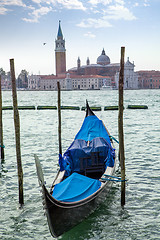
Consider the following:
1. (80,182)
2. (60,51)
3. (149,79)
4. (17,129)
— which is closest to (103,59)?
(60,51)

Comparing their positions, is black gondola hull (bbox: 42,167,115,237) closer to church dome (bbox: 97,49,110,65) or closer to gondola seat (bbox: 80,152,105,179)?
gondola seat (bbox: 80,152,105,179)

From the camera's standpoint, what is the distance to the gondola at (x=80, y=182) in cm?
374

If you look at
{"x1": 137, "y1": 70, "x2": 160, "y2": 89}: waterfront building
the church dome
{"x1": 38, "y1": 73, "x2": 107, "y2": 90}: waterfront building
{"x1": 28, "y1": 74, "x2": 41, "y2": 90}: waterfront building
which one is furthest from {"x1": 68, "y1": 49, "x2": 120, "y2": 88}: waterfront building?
{"x1": 28, "y1": 74, "x2": 41, "y2": 90}: waterfront building

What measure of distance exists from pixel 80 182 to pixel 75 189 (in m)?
0.21

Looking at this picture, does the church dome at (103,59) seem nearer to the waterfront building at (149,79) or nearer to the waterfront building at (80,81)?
the waterfront building at (80,81)

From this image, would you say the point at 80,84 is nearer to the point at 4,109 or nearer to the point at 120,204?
the point at 4,109

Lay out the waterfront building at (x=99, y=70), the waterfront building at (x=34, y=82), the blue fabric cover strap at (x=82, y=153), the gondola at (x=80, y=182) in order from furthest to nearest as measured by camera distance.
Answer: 1. the waterfront building at (x=34, y=82)
2. the waterfront building at (x=99, y=70)
3. the blue fabric cover strap at (x=82, y=153)
4. the gondola at (x=80, y=182)

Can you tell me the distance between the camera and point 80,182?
4.52 metres

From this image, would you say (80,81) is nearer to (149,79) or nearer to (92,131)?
(149,79)

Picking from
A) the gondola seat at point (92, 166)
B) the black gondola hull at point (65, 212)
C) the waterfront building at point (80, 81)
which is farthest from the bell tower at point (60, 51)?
the black gondola hull at point (65, 212)

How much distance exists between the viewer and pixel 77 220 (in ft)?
13.8

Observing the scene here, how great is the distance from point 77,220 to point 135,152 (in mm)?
4809

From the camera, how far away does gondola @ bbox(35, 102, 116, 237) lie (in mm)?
3742

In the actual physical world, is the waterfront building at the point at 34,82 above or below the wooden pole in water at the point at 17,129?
above
